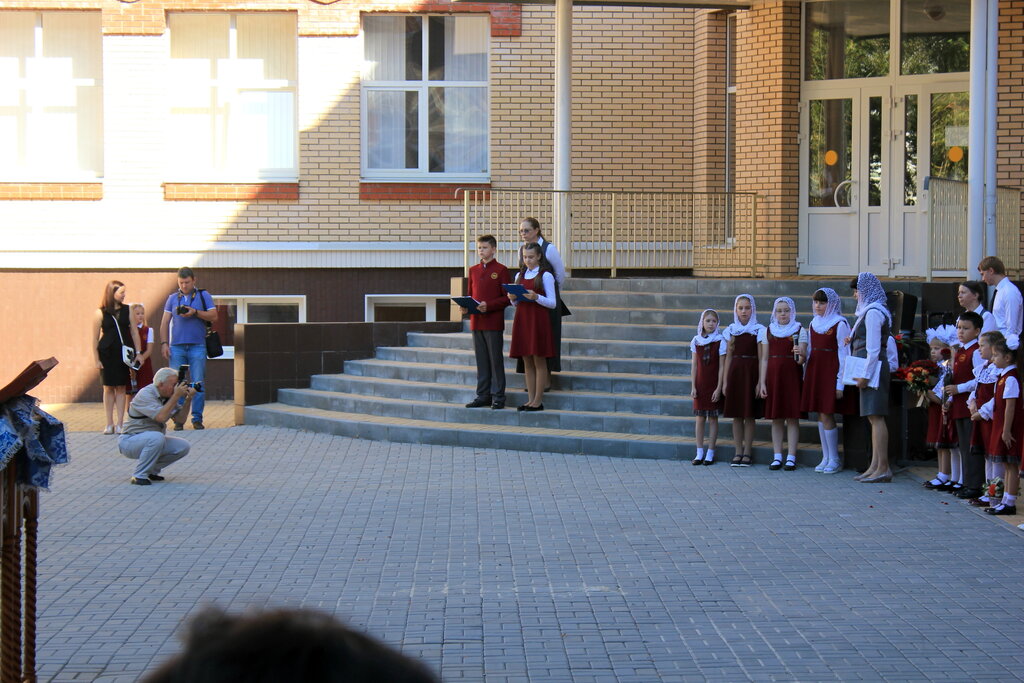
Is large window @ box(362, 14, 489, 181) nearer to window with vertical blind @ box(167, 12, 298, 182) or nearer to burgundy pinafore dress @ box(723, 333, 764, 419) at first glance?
window with vertical blind @ box(167, 12, 298, 182)

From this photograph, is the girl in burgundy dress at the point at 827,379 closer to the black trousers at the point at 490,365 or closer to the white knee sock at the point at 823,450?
the white knee sock at the point at 823,450

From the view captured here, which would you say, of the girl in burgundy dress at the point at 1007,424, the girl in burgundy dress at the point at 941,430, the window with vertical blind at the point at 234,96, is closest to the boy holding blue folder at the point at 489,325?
the girl in burgundy dress at the point at 941,430

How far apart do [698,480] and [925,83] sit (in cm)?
799

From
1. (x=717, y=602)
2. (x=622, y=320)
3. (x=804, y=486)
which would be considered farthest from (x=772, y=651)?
(x=622, y=320)

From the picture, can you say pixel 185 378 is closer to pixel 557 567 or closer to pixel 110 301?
pixel 110 301

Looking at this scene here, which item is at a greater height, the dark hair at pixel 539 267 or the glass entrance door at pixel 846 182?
the glass entrance door at pixel 846 182

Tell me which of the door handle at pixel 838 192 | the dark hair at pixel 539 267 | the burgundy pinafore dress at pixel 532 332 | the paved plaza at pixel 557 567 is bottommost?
the paved plaza at pixel 557 567

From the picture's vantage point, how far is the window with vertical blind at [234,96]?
18.8 metres

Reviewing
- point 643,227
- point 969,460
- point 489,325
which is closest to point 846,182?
point 643,227

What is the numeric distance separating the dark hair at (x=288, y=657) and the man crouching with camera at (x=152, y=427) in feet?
32.6

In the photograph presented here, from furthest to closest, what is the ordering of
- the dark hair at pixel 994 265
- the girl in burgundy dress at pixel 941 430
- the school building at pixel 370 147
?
the school building at pixel 370 147, the dark hair at pixel 994 265, the girl in burgundy dress at pixel 941 430

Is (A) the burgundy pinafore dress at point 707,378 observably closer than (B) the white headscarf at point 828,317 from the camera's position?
No

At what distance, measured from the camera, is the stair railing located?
17.7 metres

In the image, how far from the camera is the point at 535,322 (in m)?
13.0
